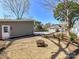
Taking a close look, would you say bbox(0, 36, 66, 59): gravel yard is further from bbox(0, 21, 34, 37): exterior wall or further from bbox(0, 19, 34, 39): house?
bbox(0, 21, 34, 37): exterior wall

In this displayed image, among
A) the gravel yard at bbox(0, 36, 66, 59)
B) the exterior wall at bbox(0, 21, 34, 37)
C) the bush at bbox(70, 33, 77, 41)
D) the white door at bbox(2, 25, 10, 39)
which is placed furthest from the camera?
the exterior wall at bbox(0, 21, 34, 37)

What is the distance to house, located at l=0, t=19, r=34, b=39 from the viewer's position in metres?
25.5

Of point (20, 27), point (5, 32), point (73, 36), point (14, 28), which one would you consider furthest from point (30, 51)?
point (20, 27)

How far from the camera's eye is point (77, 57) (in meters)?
16.1

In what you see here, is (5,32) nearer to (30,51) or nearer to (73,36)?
(30,51)

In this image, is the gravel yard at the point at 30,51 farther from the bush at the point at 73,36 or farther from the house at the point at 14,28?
the house at the point at 14,28

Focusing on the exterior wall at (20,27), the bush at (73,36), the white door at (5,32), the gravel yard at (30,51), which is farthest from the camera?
the exterior wall at (20,27)

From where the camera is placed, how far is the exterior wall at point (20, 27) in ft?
85.9

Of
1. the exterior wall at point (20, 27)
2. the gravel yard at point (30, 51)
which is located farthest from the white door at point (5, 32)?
the gravel yard at point (30, 51)

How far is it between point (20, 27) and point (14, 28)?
41.1 inches

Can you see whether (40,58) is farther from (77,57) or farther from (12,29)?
(12,29)

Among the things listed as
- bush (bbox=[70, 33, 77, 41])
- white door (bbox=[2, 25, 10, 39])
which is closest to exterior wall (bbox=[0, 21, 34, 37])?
white door (bbox=[2, 25, 10, 39])

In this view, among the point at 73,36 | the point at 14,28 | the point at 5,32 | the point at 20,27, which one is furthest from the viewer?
the point at 20,27

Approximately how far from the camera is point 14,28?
86.6 feet
